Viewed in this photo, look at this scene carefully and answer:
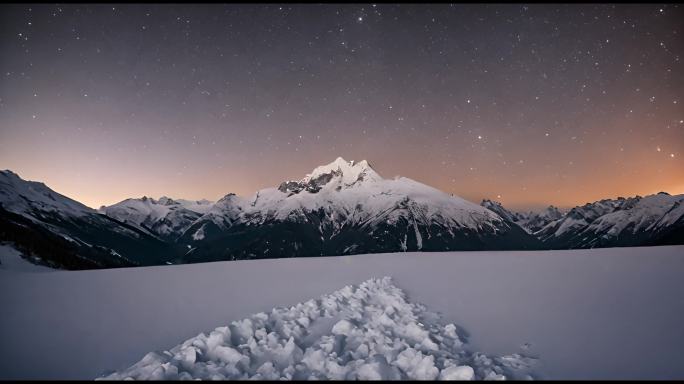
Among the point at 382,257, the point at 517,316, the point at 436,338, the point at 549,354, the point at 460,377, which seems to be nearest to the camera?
the point at 460,377

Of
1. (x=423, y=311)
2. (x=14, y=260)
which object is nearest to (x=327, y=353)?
(x=423, y=311)

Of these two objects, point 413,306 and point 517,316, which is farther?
point 413,306

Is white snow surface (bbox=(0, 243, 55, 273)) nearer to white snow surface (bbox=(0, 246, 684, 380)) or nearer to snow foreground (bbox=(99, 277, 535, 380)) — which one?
white snow surface (bbox=(0, 246, 684, 380))

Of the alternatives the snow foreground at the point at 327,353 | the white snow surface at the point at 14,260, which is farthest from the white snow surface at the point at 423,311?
the white snow surface at the point at 14,260

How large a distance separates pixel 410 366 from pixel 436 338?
1226 millimetres

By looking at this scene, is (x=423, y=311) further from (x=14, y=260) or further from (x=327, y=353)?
(x=14, y=260)

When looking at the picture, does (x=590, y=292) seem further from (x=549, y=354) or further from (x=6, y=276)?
(x=6, y=276)

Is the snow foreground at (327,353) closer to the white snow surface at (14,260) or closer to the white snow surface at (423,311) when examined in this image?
the white snow surface at (423,311)

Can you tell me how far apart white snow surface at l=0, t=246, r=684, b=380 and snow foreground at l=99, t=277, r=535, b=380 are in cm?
5

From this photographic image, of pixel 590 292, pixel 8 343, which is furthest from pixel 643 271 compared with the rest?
pixel 8 343

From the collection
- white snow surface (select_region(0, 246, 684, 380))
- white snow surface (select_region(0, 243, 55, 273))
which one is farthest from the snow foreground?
white snow surface (select_region(0, 243, 55, 273))

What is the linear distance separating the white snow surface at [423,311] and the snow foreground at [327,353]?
0.05 m

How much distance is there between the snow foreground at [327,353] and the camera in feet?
13.1

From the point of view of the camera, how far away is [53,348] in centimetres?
480
